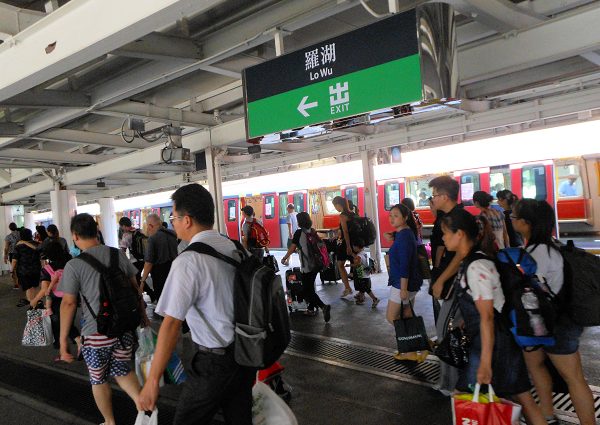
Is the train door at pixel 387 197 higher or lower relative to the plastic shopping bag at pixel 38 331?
higher

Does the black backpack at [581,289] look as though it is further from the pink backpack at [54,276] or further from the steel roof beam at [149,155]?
the steel roof beam at [149,155]

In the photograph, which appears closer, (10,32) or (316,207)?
(10,32)

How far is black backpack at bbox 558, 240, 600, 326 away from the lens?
2701mm

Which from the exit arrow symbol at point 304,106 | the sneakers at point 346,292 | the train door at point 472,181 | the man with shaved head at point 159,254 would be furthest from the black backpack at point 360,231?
the train door at point 472,181

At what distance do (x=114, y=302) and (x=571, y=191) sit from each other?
46.5 feet

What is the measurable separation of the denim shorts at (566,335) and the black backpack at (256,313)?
167 centimetres

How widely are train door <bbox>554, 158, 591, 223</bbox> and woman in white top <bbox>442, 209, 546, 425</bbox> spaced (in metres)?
13.0

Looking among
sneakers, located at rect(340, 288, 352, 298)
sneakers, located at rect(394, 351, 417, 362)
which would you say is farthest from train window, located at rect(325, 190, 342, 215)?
sneakers, located at rect(394, 351, 417, 362)

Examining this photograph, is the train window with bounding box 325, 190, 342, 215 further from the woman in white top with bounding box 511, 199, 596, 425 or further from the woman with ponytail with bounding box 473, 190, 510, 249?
the woman in white top with bounding box 511, 199, 596, 425

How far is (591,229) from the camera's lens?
13.7m

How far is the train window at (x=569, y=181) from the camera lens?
45.3ft

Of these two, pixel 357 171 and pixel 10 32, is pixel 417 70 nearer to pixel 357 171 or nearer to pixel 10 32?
pixel 10 32

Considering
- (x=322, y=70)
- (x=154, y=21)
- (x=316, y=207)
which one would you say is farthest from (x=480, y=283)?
(x=316, y=207)

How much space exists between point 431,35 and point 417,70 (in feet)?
0.85
